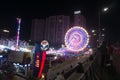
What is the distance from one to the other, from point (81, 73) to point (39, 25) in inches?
3324

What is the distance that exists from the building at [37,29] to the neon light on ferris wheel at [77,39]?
7372 cm

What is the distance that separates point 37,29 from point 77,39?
8021 centimetres

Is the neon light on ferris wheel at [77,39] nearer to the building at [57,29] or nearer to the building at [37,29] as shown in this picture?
the building at [57,29]

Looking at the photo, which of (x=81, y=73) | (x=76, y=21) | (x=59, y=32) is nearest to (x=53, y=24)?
(x=59, y=32)

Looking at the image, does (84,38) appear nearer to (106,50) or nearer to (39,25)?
(106,50)

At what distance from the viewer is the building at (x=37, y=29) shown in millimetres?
90188

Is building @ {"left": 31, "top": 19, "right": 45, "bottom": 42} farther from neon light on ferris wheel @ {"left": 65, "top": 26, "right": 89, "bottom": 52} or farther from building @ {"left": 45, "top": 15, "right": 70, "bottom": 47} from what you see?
neon light on ferris wheel @ {"left": 65, "top": 26, "right": 89, "bottom": 52}

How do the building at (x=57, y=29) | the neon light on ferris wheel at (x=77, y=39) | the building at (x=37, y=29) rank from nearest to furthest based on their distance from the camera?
the neon light on ferris wheel at (x=77, y=39) < the building at (x=57, y=29) < the building at (x=37, y=29)

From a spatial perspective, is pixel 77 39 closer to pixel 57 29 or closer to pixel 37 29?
pixel 57 29

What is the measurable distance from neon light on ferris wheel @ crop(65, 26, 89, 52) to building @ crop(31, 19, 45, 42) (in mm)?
73716

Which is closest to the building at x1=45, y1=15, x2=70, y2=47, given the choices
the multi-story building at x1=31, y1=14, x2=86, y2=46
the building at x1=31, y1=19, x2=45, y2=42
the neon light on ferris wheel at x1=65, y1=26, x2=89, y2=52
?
the multi-story building at x1=31, y1=14, x2=86, y2=46

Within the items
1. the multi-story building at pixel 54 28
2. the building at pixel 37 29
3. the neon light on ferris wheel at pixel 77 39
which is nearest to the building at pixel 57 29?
the multi-story building at pixel 54 28

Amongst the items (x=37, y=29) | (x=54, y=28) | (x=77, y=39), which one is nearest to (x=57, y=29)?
(x=54, y=28)

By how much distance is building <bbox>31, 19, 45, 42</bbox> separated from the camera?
9019 cm
